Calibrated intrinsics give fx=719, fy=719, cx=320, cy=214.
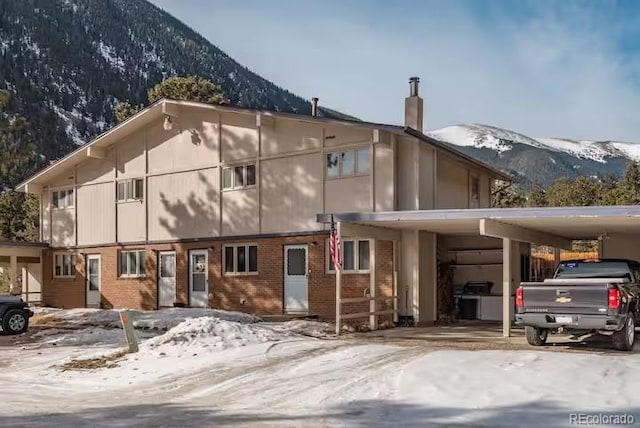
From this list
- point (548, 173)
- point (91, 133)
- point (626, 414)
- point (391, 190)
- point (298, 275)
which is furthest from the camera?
point (548, 173)

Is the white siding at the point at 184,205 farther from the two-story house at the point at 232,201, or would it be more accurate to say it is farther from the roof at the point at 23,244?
the roof at the point at 23,244

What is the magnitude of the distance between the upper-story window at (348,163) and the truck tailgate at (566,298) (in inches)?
292

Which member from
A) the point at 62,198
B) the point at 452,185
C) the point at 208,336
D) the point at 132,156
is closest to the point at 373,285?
the point at 452,185

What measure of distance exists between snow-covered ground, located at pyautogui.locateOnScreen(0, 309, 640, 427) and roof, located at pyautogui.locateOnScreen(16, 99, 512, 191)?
21.7 feet

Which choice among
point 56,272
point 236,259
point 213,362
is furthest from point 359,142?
point 56,272

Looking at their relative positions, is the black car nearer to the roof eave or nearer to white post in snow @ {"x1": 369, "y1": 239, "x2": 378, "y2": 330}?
white post in snow @ {"x1": 369, "y1": 239, "x2": 378, "y2": 330}

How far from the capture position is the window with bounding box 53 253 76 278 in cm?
2795

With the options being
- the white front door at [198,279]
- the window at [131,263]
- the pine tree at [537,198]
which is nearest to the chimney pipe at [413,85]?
the white front door at [198,279]

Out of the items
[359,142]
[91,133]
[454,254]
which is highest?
[91,133]

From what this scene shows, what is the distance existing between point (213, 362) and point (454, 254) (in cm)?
1213

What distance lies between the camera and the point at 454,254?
74.5 ft

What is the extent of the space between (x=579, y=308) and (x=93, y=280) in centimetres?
1937

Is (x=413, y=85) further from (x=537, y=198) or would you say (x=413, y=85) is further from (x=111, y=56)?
(x=111, y=56)

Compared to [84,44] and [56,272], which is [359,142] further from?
[84,44]
